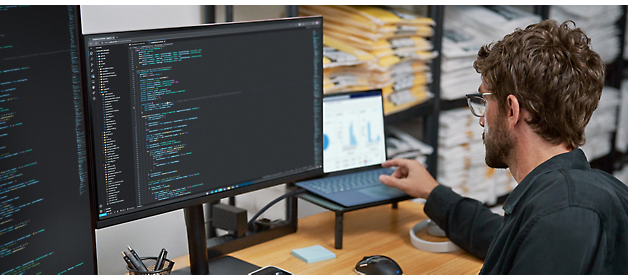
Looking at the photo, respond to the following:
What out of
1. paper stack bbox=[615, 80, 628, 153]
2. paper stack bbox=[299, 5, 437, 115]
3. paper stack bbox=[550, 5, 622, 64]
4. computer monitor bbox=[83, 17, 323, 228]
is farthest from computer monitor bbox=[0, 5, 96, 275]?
paper stack bbox=[615, 80, 628, 153]

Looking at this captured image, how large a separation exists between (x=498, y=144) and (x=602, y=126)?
2249 mm

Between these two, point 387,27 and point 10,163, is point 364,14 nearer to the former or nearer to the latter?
point 387,27

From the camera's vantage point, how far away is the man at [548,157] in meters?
0.86

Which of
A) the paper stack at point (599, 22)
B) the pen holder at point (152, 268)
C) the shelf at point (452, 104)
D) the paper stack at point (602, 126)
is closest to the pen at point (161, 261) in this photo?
the pen holder at point (152, 268)

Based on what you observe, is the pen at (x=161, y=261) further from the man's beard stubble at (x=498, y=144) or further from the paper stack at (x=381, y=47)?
the paper stack at (x=381, y=47)

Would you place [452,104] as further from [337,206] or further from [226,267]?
[226,267]

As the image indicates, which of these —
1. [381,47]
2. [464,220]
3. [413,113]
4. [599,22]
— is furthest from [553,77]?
[599,22]

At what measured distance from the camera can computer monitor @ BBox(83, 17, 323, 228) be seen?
102 cm

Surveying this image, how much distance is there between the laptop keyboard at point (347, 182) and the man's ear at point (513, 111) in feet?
1.81

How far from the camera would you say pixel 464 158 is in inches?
93.6

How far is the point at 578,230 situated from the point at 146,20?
46.3 inches

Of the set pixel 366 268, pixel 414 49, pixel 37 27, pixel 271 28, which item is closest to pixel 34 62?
pixel 37 27

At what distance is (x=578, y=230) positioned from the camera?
0.85 meters

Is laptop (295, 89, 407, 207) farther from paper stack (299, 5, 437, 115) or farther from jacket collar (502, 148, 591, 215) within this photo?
jacket collar (502, 148, 591, 215)
